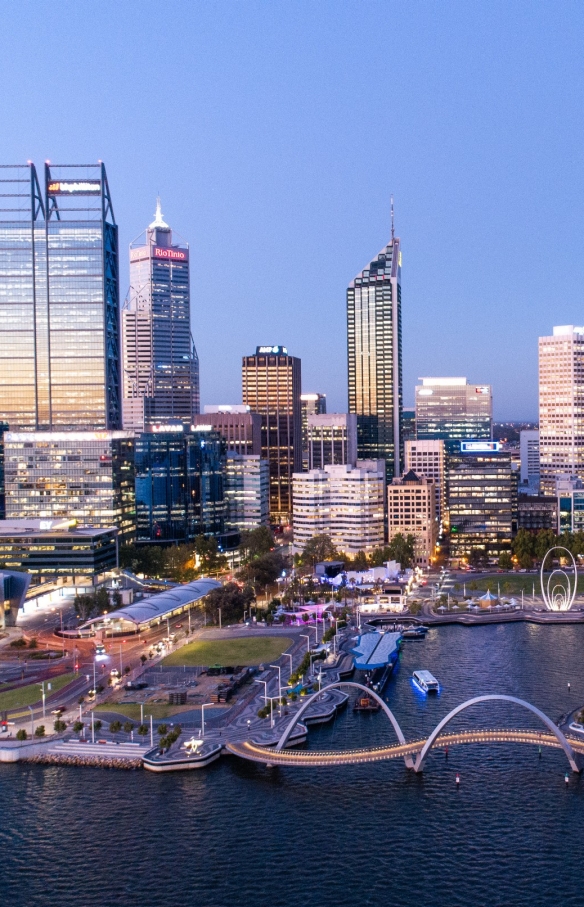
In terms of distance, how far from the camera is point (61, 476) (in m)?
155

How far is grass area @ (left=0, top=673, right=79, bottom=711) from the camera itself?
258ft

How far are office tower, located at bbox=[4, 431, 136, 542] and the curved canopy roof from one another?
1353 inches

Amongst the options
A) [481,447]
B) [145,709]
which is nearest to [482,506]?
[481,447]

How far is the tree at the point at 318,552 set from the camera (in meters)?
153

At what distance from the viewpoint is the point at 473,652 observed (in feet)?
320

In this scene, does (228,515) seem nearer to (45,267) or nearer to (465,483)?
(465,483)

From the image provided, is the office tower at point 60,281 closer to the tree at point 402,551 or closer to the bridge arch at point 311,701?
the tree at point 402,551

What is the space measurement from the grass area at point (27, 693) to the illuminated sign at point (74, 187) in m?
133

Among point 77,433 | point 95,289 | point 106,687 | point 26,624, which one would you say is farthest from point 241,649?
point 95,289

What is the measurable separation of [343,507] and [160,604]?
6518 centimetres

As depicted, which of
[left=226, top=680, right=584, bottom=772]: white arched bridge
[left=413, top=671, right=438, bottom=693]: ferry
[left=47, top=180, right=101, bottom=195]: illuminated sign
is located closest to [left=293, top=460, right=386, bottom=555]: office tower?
[left=47, top=180, right=101, bottom=195]: illuminated sign

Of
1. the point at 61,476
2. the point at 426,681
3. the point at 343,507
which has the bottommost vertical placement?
the point at 426,681

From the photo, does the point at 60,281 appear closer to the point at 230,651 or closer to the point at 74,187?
the point at 74,187

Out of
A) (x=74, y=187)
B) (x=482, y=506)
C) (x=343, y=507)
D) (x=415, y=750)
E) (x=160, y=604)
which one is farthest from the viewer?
(x=74, y=187)
